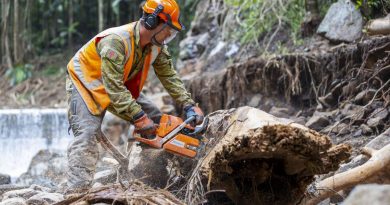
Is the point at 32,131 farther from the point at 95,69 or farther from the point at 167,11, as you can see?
the point at 167,11

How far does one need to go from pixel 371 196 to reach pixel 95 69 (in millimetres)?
3692

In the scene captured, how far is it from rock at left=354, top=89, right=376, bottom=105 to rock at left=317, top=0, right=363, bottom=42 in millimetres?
1190

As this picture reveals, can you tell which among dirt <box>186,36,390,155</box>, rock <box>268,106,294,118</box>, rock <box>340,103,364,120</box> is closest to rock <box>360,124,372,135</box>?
dirt <box>186,36,390,155</box>

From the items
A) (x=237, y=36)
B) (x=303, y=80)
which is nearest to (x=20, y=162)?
(x=237, y=36)

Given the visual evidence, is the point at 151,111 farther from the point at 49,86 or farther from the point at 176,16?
the point at 49,86

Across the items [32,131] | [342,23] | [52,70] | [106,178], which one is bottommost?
[52,70]

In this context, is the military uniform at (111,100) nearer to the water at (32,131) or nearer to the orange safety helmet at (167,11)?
the orange safety helmet at (167,11)

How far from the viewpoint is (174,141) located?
16.4 ft

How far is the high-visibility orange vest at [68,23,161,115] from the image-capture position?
522cm

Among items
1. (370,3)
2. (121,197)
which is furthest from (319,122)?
(121,197)

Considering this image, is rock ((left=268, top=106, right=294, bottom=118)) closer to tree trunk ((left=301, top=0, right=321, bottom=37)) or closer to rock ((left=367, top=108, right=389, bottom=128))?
tree trunk ((left=301, top=0, right=321, bottom=37))

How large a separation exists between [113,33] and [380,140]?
2.77 m

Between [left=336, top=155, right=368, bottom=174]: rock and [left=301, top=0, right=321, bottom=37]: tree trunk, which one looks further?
[left=301, top=0, right=321, bottom=37]: tree trunk

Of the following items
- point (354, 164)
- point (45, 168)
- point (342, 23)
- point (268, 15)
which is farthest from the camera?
point (268, 15)
